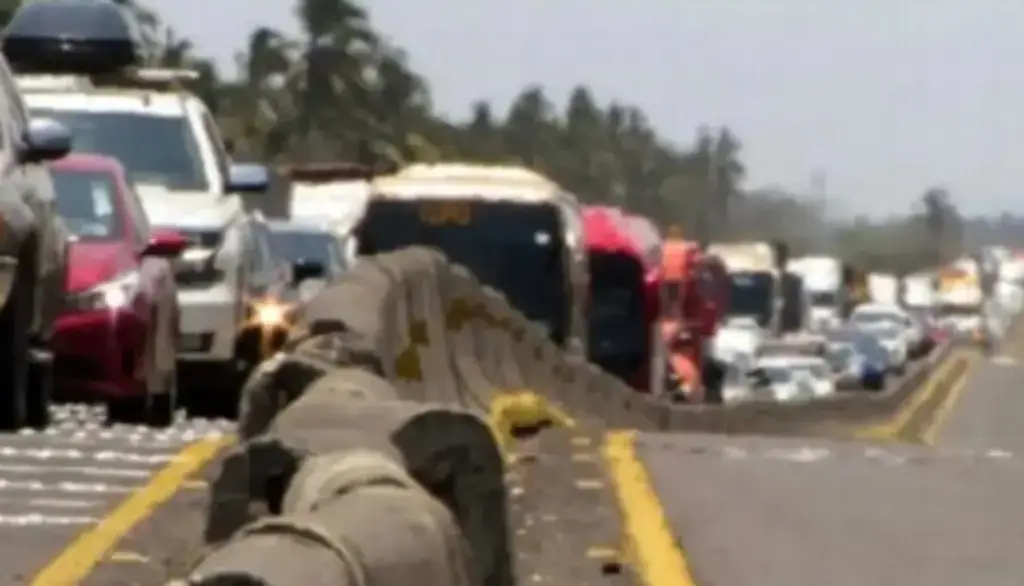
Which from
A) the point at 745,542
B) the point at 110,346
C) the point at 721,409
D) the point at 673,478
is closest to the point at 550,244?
the point at 721,409

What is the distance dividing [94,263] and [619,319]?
24139 millimetres

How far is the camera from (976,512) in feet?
46.4

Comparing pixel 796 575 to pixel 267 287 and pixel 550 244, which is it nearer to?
pixel 267 287

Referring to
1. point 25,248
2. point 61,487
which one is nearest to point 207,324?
point 25,248

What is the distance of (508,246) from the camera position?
36625 mm

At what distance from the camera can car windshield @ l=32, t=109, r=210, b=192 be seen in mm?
22672

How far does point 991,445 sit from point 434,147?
71631mm

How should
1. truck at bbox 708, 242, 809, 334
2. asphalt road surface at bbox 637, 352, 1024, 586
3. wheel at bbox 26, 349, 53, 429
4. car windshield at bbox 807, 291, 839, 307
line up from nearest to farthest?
asphalt road surface at bbox 637, 352, 1024, 586, wheel at bbox 26, 349, 53, 429, truck at bbox 708, 242, 809, 334, car windshield at bbox 807, 291, 839, 307

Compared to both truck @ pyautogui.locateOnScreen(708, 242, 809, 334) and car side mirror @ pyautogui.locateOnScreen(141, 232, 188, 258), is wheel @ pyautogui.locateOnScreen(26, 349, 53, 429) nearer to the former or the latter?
car side mirror @ pyautogui.locateOnScreen(141, 232, 188, 258)

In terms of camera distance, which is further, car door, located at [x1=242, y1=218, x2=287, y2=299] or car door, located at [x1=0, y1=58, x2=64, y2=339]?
car door, located at [x1=242, y1=218, x2=287, y2=299]

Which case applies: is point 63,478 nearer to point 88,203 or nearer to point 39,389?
point 39,389

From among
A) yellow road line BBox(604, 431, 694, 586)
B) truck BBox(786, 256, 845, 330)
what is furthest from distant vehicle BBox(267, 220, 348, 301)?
truck BBox(786, 256, 845, 330)

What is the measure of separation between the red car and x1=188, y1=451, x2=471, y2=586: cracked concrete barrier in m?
10.4

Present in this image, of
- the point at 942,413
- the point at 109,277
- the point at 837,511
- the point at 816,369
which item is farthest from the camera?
the point at 816,369
